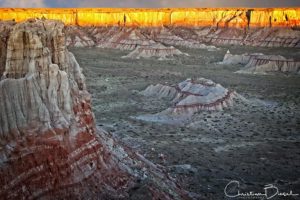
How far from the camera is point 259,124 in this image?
111 ft

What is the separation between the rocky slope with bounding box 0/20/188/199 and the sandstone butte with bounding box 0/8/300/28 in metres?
127

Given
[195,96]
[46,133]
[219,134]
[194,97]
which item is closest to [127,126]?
[219,134]

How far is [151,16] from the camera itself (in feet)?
499

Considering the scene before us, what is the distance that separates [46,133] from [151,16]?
139381 millimetres

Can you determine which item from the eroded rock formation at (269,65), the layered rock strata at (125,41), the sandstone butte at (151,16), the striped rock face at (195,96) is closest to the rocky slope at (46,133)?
the striped rock face at (195,96)

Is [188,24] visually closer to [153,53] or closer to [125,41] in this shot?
[125,41]

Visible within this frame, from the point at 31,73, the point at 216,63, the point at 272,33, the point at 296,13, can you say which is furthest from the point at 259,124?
the point at 296,13

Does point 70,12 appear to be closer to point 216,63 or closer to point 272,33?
point 272,33

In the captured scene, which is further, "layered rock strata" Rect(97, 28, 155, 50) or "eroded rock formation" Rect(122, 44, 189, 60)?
"layered rock strata" Rect(97, 28, 155, 50)

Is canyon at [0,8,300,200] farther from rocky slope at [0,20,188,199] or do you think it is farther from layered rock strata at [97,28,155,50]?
layered rock strata at [97,28,155,50]

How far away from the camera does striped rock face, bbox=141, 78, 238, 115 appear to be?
3656 centimetres

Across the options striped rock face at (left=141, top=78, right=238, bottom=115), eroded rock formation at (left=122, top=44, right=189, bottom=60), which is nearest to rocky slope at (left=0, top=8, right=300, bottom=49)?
eroded rock formation at (left=122, top=44, right=189, bottom=60)

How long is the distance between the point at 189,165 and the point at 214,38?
375 feet

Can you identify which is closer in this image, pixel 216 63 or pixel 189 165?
pixel 189 165
